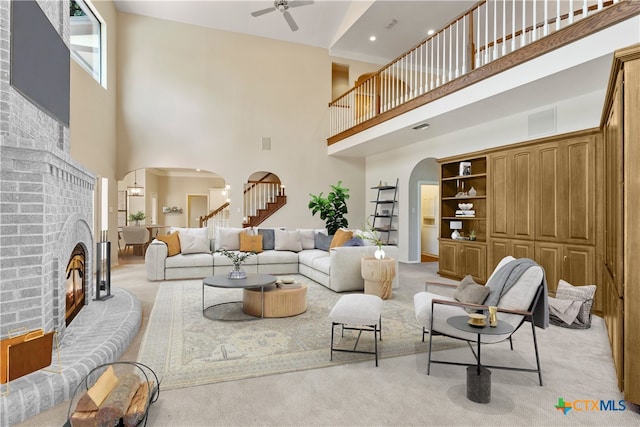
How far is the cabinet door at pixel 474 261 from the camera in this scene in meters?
5.76

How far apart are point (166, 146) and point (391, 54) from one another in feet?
21.9

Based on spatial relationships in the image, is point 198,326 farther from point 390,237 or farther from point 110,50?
point 110,50

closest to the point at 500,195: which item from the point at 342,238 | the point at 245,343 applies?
the point at 342,238

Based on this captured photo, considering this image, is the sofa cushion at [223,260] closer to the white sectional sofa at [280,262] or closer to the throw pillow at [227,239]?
the white sectional sofa at [280,262]

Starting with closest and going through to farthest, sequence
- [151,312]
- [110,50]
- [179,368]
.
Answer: [179,368] → [151,312] → [110,50]

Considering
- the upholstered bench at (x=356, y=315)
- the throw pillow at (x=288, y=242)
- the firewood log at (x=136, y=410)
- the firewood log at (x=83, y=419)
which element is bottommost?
the firewood log at (x=136, y=410)

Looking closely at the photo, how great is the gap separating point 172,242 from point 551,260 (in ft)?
18.8

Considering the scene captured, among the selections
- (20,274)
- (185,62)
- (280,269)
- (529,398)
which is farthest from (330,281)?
(185,62)

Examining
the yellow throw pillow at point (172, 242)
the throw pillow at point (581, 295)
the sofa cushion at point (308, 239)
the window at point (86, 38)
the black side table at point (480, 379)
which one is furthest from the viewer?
the sofa cushion at point (308, 239)

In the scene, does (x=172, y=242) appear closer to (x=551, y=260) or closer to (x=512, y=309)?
(x=512, y=309)

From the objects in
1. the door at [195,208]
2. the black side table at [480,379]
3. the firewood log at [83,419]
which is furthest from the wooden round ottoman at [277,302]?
the door at [195,208]

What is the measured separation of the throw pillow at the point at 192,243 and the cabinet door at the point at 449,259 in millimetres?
4262

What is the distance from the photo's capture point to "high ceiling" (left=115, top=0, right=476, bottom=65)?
8102 millimetres

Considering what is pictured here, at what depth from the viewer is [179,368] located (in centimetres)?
273
